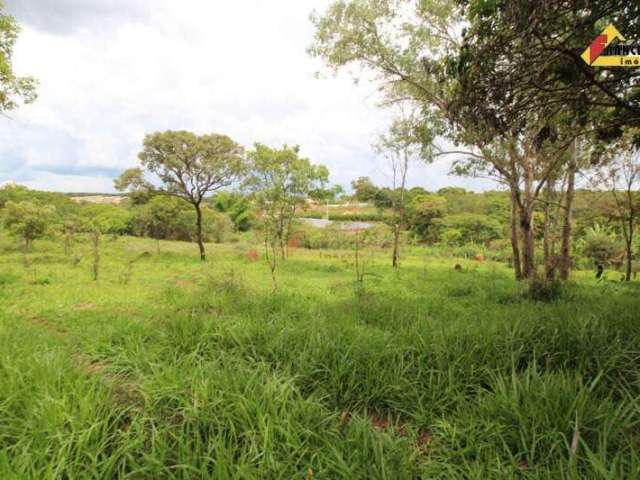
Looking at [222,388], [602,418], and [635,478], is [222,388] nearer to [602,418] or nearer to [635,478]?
[635,478]

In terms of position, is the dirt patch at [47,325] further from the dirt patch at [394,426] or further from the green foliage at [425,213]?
the green foliage at [425,213]

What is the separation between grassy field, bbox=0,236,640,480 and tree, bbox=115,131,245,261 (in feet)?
43.3

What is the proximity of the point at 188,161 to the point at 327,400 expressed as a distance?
16026mm

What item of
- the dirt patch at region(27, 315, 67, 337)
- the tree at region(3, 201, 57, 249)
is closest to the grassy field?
the dirt patch at region(27, 315, 67, 337)

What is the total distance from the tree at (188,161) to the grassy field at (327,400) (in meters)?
13.2

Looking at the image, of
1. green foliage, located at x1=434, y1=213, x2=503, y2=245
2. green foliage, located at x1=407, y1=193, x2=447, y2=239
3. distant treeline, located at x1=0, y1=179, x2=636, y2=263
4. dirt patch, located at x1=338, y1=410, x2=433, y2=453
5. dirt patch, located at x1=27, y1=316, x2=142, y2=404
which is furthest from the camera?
green foliage, located at x1=407, y1=193, x2=447, y2=239

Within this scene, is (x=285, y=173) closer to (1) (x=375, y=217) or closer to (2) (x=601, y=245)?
(1) (x=375, y=217)

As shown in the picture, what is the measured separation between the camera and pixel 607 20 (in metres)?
3.33

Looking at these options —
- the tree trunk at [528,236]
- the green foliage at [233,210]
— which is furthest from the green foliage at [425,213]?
the tree trunk at [528,236]

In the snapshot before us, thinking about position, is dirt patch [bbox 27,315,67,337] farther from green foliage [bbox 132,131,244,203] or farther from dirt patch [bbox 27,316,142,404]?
green foliage [bbox 132,131,244,203]

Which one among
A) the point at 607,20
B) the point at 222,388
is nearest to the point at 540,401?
the point at 222,388

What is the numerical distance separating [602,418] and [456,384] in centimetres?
88

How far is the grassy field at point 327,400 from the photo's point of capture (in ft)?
5.66

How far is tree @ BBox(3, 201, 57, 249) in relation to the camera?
1286cm
